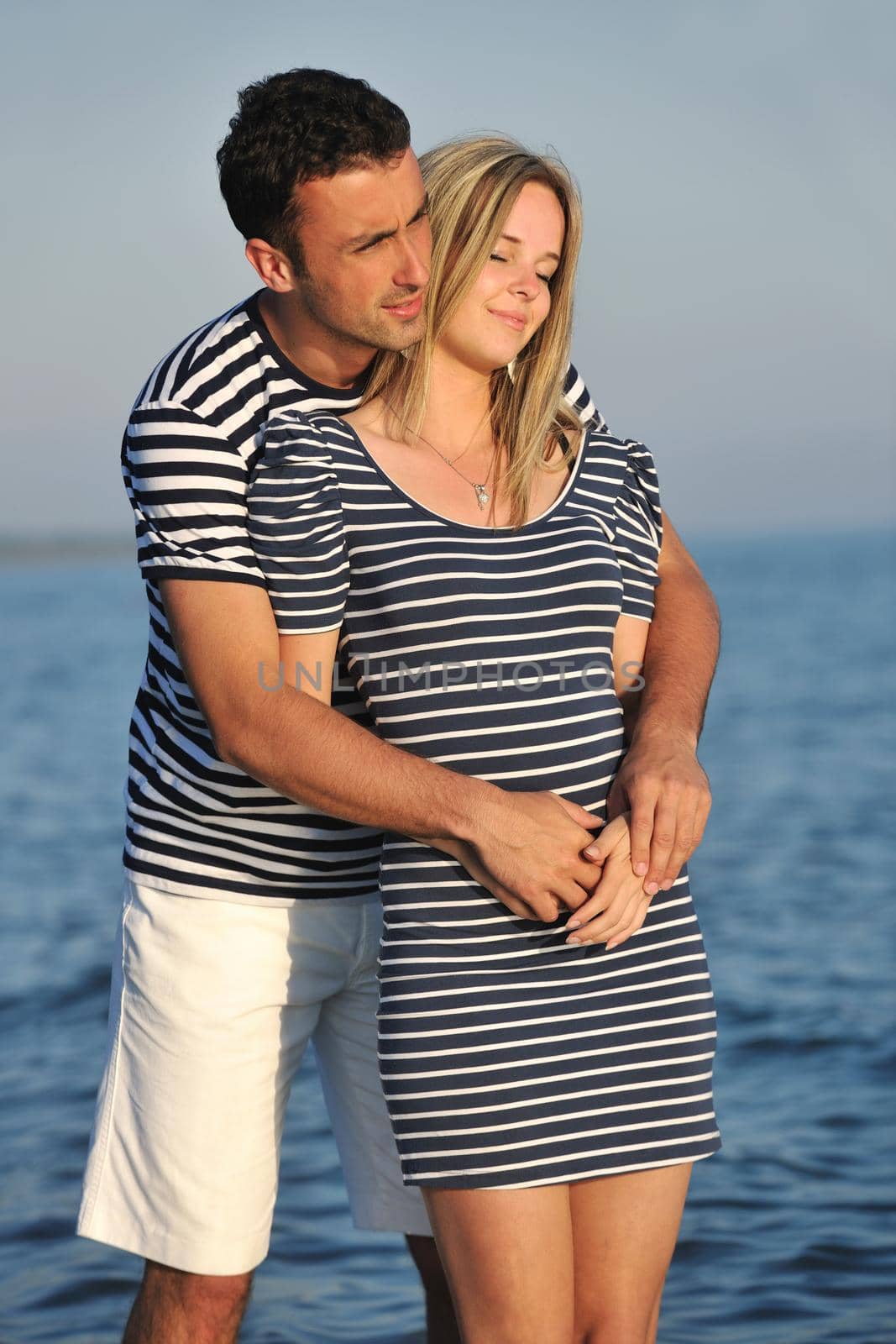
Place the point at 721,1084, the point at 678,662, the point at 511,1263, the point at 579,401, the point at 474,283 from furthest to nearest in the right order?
the point at 721,1084, the point at 579,401, the point at 678,662, the point at 474,283, the point at 511,1263

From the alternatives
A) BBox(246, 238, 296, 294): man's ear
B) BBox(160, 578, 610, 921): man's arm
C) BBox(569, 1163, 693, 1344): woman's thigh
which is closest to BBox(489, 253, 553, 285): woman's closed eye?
BBox(246, 238, 296, 294): man's ear

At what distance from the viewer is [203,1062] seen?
2.39 m

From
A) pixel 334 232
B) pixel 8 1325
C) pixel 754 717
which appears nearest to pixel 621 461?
pixel 334 232

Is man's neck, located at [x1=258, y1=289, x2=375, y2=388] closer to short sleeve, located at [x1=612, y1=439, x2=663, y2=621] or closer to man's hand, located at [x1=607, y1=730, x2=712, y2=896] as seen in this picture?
short sleeve, located at [x1=612, y1=439, x2=663, y2=621]

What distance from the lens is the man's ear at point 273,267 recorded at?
2275 mm

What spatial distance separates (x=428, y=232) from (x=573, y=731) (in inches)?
31.6

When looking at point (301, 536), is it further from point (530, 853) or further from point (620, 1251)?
point (620, 1251)

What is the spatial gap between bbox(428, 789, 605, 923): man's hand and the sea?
1672 millimetres

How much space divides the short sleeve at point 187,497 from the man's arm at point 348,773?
0.10ft

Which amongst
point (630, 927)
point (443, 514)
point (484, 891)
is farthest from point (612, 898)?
point (443, 514)

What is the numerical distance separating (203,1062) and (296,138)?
1.48m

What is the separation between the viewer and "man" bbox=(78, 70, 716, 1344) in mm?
2029

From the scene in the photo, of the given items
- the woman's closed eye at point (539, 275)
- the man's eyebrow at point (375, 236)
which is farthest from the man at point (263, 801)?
the woman's closed eye at point (539, 275)

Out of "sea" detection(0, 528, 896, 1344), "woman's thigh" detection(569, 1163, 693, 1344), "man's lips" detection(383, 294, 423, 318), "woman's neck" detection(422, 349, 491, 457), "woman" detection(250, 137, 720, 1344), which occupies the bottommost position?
"sea" detection(0, 528, 896, 1344)
